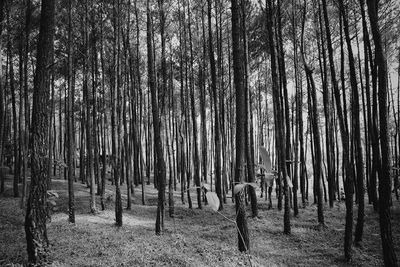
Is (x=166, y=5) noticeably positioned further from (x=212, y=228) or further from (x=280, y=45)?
(x=212, y=228)

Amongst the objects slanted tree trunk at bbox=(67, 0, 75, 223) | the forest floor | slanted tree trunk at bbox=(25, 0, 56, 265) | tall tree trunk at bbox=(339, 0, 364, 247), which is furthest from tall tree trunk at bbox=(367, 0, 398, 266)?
→ slanted tree trunk at bbox=(67, 0, 75, 223)

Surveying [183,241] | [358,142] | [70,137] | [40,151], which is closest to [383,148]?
[358,142]

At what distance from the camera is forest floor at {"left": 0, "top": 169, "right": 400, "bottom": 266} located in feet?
20.4

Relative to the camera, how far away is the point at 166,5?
12.6 meters

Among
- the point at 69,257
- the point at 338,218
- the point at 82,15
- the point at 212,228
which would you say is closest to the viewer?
the point at 69,257

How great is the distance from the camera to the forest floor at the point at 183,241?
620cm

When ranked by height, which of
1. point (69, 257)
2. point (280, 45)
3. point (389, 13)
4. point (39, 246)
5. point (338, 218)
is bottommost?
point (338, 218)

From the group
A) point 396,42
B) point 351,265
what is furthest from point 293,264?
point 396,42

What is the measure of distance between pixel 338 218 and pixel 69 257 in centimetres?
1164

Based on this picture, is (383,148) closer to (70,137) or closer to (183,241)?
(183,241)

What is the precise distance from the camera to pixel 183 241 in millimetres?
8062

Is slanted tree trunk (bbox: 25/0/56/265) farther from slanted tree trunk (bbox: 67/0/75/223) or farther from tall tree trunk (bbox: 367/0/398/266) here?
tall tree trunk (bbox: 367/0/398/266)

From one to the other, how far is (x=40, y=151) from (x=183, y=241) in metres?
5.01

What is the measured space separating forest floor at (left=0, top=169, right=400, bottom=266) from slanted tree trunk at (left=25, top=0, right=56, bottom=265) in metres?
0.47
